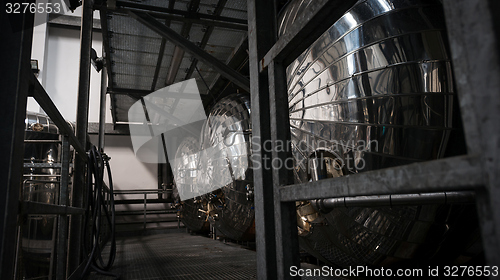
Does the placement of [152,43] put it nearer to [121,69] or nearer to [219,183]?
[121,69]

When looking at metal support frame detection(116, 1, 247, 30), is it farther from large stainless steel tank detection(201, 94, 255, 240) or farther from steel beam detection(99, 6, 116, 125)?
large stainless steel tank detection(201, 94, 255, 240)

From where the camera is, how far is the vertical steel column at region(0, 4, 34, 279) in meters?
0.77

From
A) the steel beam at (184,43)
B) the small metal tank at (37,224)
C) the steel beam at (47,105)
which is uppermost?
the steel beam at (184,43)

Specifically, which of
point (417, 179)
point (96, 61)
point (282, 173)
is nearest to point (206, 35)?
point (96, 61)

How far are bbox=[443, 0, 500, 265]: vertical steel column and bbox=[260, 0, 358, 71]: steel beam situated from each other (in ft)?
1.22

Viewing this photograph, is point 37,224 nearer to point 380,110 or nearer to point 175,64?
point 175,64

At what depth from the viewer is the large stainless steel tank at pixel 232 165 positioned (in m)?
2.99

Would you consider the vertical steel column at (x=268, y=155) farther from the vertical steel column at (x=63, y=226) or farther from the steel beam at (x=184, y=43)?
the steel beam at (x=184, y=43)

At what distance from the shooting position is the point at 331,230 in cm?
174

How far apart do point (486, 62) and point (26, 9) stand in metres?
1.02

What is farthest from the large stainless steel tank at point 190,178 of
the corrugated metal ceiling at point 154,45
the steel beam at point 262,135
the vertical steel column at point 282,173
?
the vertical steel column at point 282,173

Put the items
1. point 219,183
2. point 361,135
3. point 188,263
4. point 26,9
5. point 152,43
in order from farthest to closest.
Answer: point 152,43 → point 219,183 → point 188,263 → point 361,135 → point 26,9

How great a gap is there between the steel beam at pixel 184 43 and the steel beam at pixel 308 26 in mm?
2134

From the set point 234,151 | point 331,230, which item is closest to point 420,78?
point 331,230
